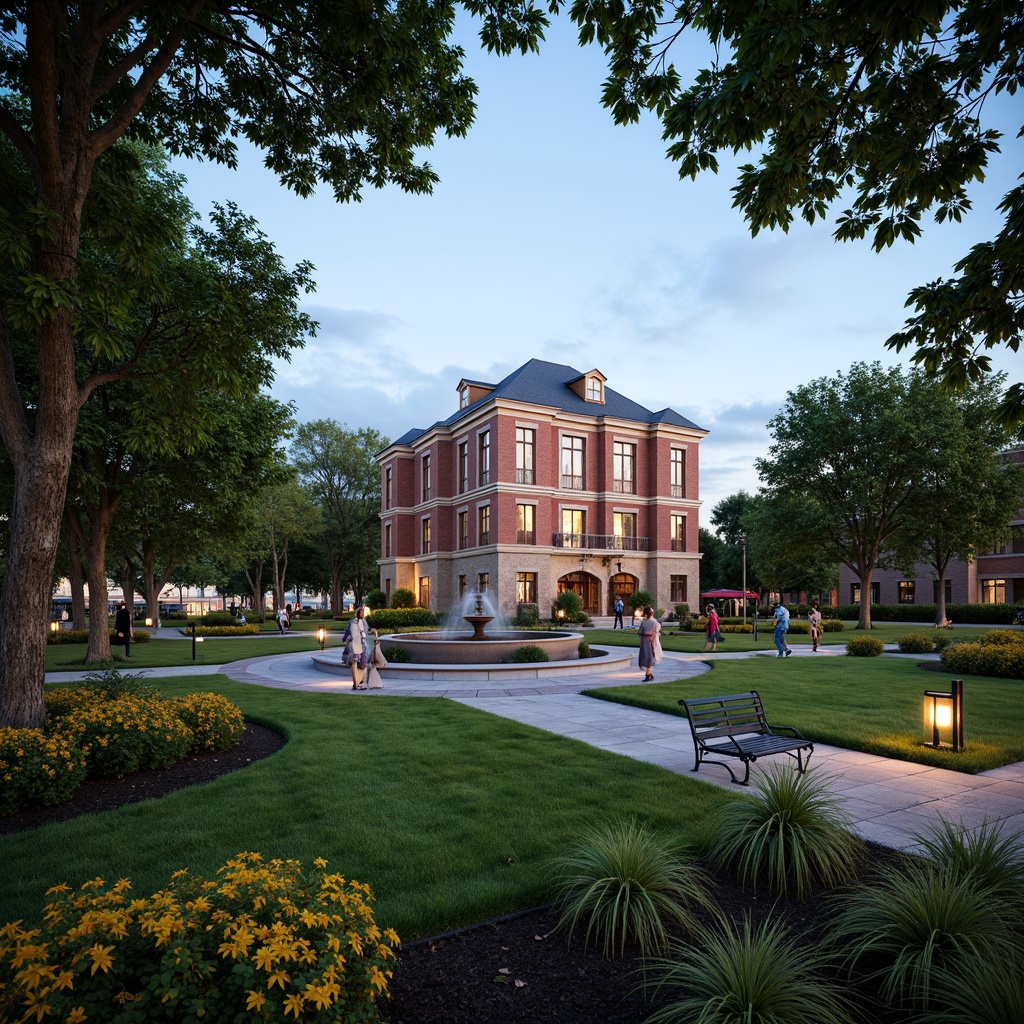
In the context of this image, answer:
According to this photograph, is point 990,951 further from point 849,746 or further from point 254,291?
point 254,291

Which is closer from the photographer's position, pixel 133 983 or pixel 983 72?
pixel 133 983

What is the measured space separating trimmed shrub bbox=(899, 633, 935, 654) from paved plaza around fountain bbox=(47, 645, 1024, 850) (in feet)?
33.4

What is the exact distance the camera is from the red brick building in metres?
37.2

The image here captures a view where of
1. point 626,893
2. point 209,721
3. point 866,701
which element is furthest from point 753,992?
point 866,701

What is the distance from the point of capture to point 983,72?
5.62 m

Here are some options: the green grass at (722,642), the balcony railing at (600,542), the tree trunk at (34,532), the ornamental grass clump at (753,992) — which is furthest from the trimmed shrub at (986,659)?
the balcony railing at (600,542)

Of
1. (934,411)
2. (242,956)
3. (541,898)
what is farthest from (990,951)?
(934,411)

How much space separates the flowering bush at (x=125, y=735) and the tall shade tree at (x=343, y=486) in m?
49.5

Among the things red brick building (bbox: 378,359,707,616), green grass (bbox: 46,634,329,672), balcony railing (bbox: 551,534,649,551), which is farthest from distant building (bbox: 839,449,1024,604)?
green grass (bbox: 46,634,329,672)

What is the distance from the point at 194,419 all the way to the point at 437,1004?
343 inches

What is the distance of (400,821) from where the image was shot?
6.05m

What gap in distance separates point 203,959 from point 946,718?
9865mm

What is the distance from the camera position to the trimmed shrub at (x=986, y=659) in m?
16.5

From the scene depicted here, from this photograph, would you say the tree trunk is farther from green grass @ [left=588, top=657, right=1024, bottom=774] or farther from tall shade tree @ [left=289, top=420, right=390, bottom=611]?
tall shade tree @ [left=289, top=420, right=390, bottom=611]
